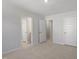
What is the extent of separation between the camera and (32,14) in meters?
0.97

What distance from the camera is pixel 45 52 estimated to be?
3.10ft

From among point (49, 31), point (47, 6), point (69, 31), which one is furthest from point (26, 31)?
point (69, 31)

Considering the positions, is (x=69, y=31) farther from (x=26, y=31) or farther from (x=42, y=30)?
(x=26, y=31)

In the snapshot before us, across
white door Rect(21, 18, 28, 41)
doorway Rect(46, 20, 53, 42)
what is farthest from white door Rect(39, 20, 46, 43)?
white door Rect(21, 18, 28, 41)

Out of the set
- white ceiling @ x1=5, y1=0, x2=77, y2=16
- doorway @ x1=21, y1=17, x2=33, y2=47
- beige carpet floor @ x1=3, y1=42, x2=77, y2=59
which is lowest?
beige carpet floor @ x1=3, y1=42, x2=77, y2=59

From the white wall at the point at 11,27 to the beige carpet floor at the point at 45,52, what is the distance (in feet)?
0.32

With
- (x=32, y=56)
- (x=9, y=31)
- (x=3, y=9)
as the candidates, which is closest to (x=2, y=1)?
(x=3, y=9)

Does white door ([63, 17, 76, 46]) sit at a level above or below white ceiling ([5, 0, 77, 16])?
below

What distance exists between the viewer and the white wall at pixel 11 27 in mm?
1003

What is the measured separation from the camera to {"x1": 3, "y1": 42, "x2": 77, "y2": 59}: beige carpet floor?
2.65 ft

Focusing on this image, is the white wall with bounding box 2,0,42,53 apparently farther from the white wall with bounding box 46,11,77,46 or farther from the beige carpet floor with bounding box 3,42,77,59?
the white wall with bounding box 46,11,77,46

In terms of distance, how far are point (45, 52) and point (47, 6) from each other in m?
0.64

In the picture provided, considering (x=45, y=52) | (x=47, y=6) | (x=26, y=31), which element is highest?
(x=47, y=6)

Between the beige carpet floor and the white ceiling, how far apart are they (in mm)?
442
